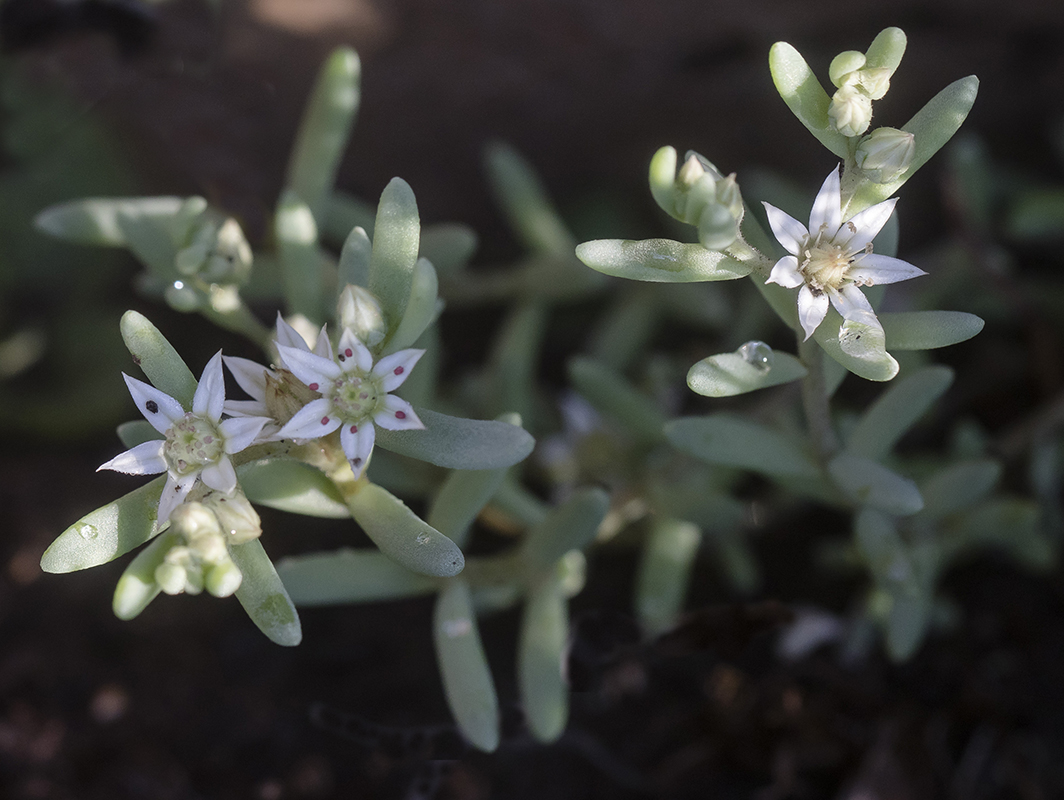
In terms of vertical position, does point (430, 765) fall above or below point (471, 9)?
below

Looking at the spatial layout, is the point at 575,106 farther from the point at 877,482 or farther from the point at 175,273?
the point at 877,482

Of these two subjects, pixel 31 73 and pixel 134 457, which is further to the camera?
pixel 31 73

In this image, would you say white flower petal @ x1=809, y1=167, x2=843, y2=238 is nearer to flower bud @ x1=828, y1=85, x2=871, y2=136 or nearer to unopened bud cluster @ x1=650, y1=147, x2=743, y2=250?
flower bud @ x1=828, y1=85, x2=871, y2=136

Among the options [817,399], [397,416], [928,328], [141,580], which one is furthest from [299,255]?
[928,328]

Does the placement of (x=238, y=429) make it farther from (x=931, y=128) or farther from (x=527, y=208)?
(x=527, y=208)

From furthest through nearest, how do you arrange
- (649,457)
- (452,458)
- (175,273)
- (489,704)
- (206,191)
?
(649,457), (206,191), (175,273), (489,704), (452,458)

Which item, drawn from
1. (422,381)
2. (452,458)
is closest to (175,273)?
(422,381)

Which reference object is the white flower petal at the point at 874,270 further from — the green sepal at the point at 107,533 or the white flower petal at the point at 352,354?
the green sepal at the point at 107,533

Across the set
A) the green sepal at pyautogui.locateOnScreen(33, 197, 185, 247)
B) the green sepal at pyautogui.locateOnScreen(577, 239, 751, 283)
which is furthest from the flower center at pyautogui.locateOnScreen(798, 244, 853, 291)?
the green sepal at pyautogui.locateOnScreen(33, 197, 185, 247)
